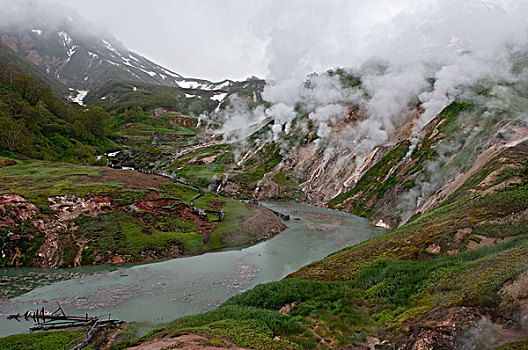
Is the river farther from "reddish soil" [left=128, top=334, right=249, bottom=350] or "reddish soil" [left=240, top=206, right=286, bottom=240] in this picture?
"reddish soil" [left=128, top=334, right=249, bottom=350]

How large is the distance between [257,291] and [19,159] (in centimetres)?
6233

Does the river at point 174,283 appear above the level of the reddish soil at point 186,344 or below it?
below

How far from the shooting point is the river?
21289 mm

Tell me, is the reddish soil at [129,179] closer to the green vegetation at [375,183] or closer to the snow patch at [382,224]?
the snow patch at [382,224]

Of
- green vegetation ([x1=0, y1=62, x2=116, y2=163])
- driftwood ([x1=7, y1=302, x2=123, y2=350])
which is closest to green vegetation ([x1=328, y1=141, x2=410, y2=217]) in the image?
driftwood ([x1=7, y1=302, x2=123, y2=350])

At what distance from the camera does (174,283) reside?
26469 millimetres

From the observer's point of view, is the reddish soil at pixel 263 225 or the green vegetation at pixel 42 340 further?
the reddish soil at pixel 263 225

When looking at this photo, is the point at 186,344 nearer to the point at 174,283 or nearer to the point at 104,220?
the point at 174,283

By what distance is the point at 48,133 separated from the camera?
3155 inches

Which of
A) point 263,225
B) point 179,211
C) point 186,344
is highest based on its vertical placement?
point 179,211

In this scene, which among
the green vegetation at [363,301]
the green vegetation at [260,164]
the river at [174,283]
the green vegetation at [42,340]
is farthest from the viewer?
the green vegetation at [260,164]

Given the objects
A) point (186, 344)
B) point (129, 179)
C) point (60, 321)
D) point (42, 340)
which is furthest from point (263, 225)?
point (186, 344)

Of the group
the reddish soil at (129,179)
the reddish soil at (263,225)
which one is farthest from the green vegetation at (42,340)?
the reddish soil at (129,179)

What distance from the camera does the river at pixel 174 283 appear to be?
69.8 feet
